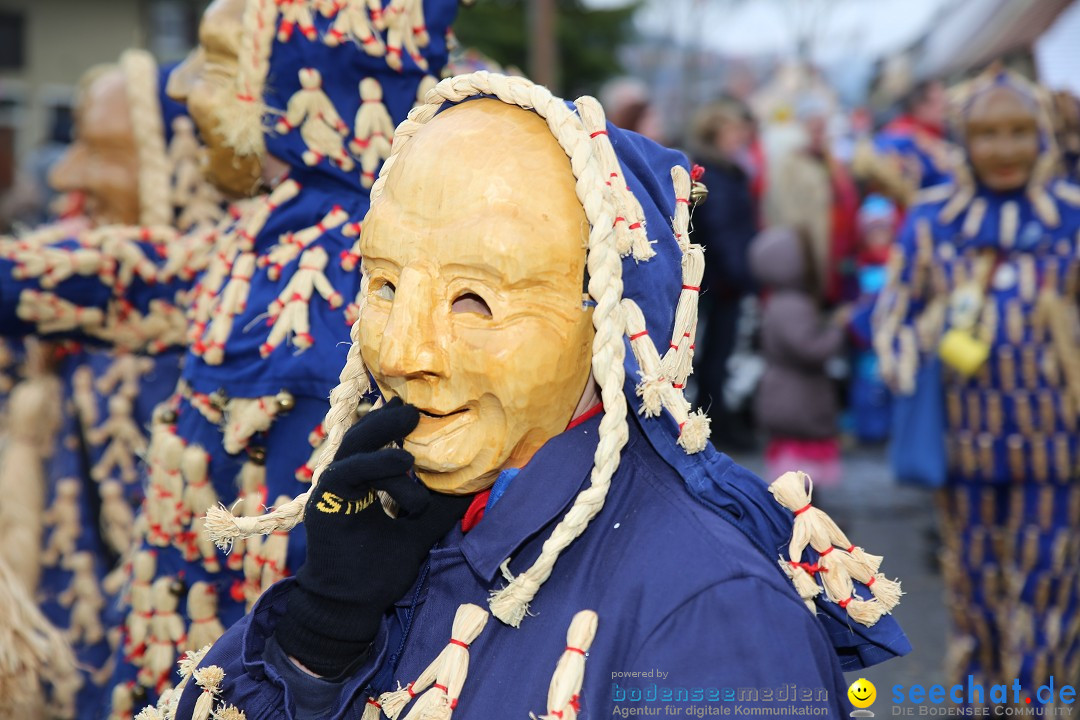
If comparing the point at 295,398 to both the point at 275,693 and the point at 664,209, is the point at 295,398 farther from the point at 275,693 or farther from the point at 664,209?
the point at 664,209

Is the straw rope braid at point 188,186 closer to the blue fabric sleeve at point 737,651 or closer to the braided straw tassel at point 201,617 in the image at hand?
the braided straw tassel at point 201,617

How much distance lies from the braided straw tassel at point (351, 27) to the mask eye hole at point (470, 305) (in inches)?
41.8

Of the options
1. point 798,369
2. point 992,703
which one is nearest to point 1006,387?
point 992,703

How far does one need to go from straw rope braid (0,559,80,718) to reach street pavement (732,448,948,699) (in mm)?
2643

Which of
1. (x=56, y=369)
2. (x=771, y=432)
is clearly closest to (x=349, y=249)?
(x=56, y=369)

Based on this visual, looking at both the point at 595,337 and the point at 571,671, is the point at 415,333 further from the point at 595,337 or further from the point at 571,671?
the point at 571,671

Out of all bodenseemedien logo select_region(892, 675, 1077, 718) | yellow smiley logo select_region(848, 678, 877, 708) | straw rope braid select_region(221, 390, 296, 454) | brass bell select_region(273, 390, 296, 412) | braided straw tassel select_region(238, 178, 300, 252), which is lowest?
bodenseemedien logo select_region(892, 675, 1077, 718)

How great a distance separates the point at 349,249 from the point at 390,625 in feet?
3.12

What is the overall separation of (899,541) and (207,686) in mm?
5123

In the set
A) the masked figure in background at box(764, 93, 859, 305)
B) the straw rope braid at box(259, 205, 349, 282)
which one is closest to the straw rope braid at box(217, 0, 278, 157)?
the straw rope braid at box(259, 205, 349, 282)

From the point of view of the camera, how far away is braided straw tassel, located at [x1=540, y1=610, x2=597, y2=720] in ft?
4.37

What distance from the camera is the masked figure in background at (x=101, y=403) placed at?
334cm

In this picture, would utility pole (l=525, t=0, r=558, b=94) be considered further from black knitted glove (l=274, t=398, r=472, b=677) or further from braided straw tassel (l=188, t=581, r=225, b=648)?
black knitted glove (l=274, t=398, r=472, b=677)

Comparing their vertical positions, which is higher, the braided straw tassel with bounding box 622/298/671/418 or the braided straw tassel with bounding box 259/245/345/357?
the braided straw tassel with bounding box 622/298/671/418
